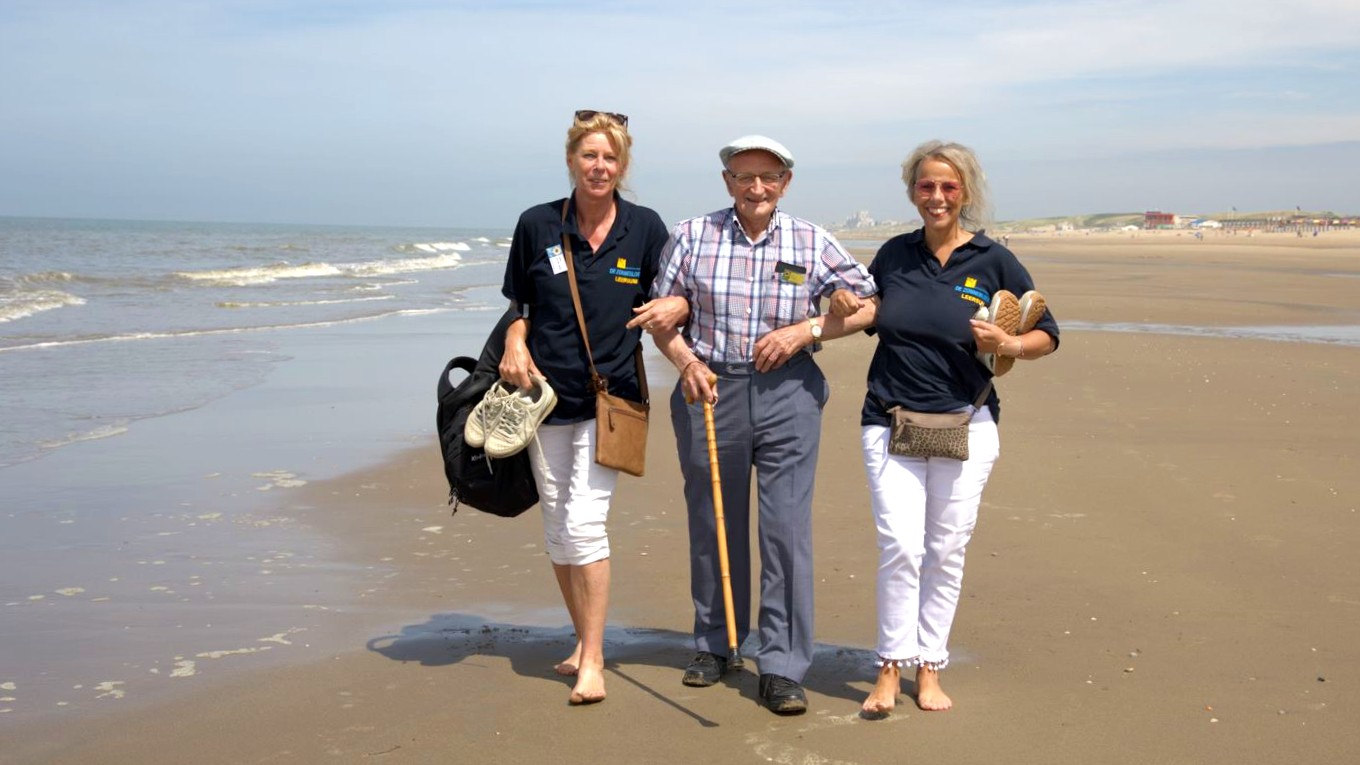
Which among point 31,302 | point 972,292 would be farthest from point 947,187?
point 31,302

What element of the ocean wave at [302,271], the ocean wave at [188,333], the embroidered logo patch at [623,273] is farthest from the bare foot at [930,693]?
the ocean wave at [302,271]

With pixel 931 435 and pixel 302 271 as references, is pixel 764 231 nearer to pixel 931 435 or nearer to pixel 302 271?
pixel 931 435

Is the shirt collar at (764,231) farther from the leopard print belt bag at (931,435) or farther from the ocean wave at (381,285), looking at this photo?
the ocean wave at (381,285)

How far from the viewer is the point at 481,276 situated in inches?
1404

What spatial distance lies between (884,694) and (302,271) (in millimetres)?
33764

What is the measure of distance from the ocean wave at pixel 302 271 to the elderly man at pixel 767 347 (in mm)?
25999

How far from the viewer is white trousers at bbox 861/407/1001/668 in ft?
12.8

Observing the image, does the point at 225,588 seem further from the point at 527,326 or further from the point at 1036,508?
the point at 1036,508

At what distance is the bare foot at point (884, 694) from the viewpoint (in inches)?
152

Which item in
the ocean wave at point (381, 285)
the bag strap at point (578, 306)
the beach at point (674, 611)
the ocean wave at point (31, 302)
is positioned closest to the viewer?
the beach at point (674, 611)

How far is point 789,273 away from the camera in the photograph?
13.1ft

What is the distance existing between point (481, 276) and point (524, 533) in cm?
3017

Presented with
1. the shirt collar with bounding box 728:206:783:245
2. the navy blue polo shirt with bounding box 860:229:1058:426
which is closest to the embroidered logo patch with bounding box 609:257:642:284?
the shirt collar with bounding box 728:206:783:245

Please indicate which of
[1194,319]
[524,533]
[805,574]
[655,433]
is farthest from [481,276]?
[805,574]
